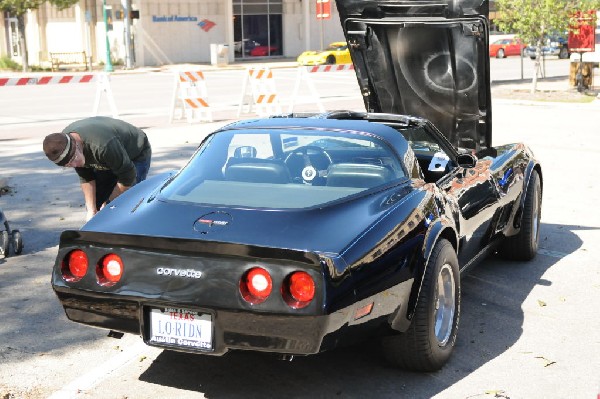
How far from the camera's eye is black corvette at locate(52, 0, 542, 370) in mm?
4363

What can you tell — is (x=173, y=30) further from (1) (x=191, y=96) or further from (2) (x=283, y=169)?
(2) (x=283, y=169)

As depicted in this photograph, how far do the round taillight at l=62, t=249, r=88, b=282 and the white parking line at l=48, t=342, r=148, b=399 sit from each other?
0.65 meters

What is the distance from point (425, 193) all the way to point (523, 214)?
7.81 ft

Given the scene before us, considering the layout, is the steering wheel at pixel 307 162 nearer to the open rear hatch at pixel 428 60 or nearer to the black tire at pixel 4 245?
the open rear hatch at pixel 428 60

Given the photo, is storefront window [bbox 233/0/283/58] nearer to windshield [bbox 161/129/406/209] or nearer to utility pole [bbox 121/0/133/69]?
utility pole [bbox 121/0/133/69]

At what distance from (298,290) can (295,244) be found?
230mm

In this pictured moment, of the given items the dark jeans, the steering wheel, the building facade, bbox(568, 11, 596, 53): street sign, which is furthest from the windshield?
Answer: the building facade

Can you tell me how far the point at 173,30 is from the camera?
49.2 m

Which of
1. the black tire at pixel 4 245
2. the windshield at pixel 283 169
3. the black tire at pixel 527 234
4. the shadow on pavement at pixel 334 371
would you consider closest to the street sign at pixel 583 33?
the black tire at pixel 527 234

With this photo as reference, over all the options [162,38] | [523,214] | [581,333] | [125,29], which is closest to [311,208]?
[581,333]

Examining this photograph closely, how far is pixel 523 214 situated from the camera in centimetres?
750

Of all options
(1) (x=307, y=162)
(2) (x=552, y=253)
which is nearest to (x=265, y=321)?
(1) (x=307, y=162)

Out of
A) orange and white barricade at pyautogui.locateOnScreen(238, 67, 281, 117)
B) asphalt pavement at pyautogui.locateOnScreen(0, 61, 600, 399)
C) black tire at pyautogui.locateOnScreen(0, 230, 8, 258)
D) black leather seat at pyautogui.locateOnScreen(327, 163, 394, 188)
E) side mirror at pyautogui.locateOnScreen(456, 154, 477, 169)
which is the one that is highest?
black leather seat at pyautogui.locateOnScreen(327, 163, 394, 188)

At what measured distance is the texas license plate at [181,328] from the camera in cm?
446
